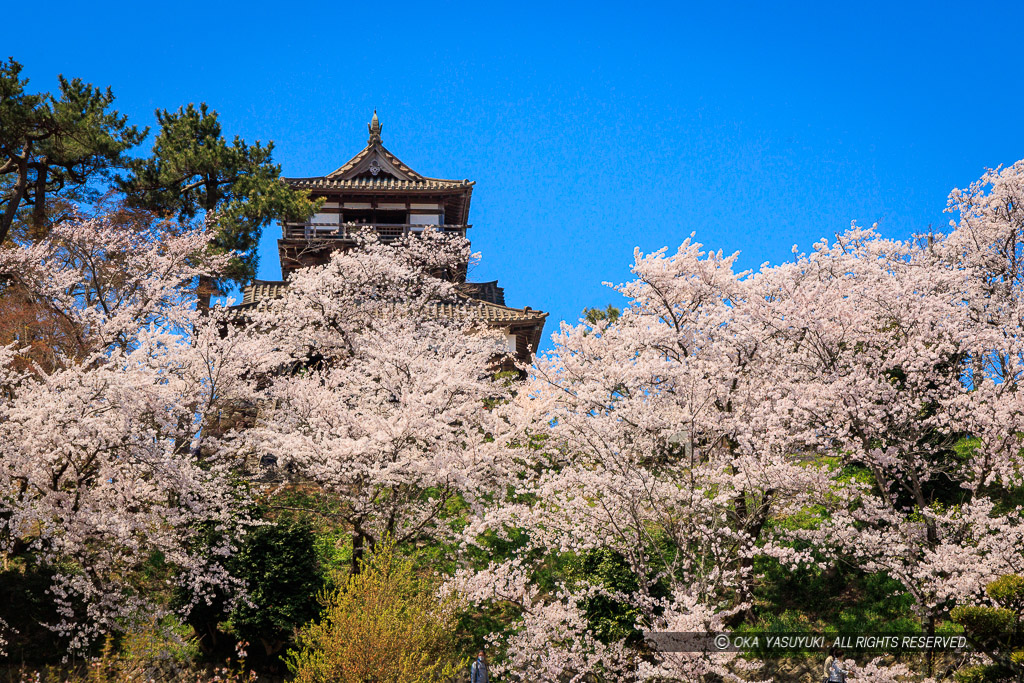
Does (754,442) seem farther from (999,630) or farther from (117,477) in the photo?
(117,477)

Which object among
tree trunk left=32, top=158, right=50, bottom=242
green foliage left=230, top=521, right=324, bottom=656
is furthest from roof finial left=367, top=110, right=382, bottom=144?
green foliage left=230, top=521, right=324, bottom=656

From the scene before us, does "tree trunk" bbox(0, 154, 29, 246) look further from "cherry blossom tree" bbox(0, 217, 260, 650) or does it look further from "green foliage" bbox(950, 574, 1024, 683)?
"green foliage" bbox(950, 574, 1024, 683)

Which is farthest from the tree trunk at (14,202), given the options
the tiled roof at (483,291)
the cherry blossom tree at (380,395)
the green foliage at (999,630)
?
the green foliage at (999,630)

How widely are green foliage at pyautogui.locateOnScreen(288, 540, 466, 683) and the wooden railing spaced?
22.0m

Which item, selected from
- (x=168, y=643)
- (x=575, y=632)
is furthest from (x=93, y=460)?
(x=575, y=632)

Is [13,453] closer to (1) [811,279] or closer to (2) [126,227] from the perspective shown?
(2) [126,227]

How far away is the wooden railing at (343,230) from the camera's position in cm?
3469

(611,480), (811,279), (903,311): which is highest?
(811,279)

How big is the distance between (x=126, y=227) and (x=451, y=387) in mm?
13004

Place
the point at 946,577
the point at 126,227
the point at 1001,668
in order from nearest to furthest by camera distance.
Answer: the point at 1001,668
the point at 946,577
the point at 126,227

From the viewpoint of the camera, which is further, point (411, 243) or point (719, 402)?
point (411, 243)

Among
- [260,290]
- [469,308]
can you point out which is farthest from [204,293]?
[469,308]

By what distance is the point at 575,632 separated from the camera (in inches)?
579

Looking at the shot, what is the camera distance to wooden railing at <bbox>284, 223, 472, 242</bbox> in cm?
3469
